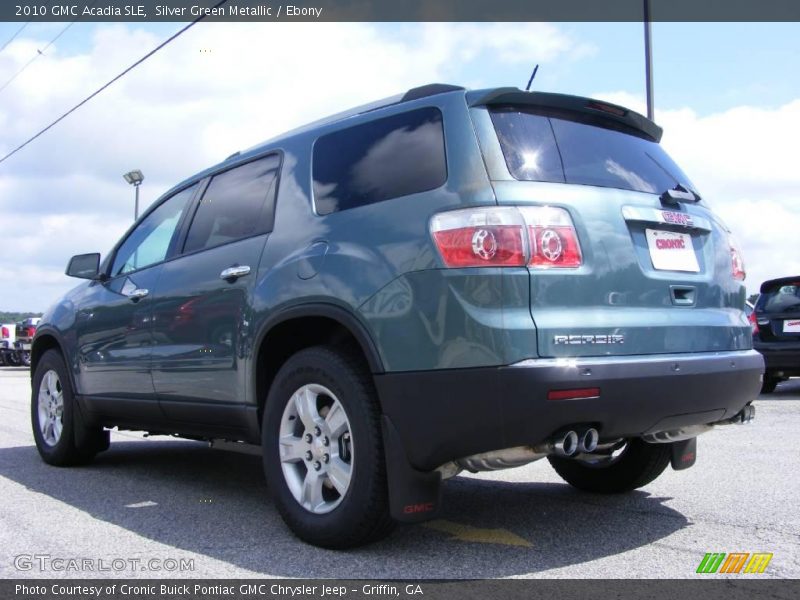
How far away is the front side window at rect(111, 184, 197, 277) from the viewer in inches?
205

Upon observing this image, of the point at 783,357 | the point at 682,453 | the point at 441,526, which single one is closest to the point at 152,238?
the point at 441,526

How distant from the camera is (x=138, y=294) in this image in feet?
17.1

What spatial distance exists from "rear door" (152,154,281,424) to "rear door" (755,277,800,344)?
29.9 feet

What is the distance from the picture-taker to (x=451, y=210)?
3.24 metres

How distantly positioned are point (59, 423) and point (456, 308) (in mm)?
4124

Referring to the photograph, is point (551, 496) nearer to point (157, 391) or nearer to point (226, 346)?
point (226, 346)

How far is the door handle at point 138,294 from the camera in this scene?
5.13 metres

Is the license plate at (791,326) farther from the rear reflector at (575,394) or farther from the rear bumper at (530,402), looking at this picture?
the rear reflector at (575,394)

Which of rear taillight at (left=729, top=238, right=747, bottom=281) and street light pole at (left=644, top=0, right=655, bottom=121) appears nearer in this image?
rear taillight at (left=729, top=238, right=747, bottom=281)

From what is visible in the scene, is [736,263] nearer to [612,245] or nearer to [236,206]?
[612,245]

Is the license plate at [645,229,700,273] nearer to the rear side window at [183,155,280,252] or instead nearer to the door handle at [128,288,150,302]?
the rear side window at [183,155,280,252]

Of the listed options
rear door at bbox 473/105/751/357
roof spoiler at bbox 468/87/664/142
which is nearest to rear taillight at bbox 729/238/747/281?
rear door at bbox 473/105/751/357

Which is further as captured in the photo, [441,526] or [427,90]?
[441,526]

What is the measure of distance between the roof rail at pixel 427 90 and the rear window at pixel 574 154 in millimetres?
228
